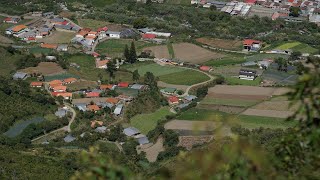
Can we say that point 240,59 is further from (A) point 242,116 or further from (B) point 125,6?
(B) point 125,6

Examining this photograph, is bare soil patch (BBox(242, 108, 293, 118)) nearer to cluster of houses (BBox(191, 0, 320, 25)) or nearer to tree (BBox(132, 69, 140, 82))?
tree (BBox(132, 69, 140, 82))

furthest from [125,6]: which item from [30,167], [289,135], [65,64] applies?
[289,135]

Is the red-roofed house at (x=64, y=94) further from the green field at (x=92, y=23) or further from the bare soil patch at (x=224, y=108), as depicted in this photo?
the green field at (x=92, y=23)

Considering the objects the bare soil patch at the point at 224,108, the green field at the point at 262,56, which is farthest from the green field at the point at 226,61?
the bare soil patch at the point at 224,108

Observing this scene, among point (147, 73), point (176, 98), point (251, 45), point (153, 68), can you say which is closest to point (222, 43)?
point (251, 45)

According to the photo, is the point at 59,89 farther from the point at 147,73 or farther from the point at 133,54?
the point at 133,54
